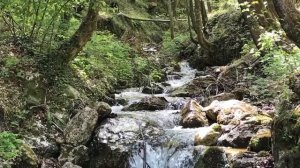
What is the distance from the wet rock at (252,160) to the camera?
19.6ft

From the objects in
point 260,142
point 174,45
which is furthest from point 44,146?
point 174,45

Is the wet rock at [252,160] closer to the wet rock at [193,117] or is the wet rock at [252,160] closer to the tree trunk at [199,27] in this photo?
the wet rock at [193,117]

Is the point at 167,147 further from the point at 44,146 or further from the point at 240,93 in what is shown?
the point at 240,93

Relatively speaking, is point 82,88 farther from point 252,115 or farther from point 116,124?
point 252,115

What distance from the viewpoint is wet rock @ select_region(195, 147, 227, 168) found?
266 inches

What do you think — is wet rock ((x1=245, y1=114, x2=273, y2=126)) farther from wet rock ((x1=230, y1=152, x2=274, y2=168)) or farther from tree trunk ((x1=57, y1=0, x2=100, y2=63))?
tree trunk ((x1=57, y1=0, x2=100, y2=63))

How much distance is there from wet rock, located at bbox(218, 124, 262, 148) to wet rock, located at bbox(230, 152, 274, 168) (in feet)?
2.14

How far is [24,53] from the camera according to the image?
9.17m

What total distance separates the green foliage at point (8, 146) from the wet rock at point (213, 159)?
122 inches

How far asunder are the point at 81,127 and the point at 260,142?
357 cm

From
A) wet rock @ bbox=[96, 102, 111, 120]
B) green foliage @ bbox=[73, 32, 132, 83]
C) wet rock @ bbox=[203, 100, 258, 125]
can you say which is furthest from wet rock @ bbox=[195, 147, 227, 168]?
green foliage @ bbox=[73, 32, 132, 83]

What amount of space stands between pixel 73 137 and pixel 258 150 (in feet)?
11.7

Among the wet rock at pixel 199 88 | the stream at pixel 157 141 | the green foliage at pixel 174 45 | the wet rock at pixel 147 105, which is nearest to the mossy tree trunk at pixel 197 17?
the wet rock at pixel 199 88

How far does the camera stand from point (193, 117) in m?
8.49
